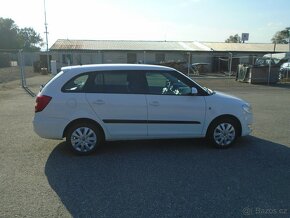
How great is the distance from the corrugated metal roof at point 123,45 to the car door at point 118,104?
3226 centimetres

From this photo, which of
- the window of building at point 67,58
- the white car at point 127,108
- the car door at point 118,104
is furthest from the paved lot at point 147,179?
→ the window of building at point 67,58

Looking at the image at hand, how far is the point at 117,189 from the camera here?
4109mm

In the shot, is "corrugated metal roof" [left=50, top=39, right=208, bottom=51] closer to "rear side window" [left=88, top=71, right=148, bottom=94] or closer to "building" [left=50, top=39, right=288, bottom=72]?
"building" [left=50, top=39, right=288, bottom=72]

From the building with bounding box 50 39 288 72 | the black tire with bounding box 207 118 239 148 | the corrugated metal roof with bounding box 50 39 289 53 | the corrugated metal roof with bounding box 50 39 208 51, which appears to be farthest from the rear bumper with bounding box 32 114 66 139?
the corrugated metal roof with bounding box 50 39 208 51

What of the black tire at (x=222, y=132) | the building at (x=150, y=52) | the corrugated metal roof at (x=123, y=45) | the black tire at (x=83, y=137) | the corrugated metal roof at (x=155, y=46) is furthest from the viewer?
the corrugated metal roof at (x=155, y=46)

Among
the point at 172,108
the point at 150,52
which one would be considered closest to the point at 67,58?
the point at 150,52

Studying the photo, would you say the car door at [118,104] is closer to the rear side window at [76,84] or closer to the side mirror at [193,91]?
the rear side window at [76,84]

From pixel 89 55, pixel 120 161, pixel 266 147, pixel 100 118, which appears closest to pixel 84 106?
pixel 100 118

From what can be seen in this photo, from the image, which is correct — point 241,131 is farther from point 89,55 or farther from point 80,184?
point 89,55

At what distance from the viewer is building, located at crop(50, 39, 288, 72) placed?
1369 inches

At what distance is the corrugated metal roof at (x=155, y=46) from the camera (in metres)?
37.5

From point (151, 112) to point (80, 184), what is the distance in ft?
6.27

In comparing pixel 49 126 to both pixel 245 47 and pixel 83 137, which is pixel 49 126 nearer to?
pixel 83 137

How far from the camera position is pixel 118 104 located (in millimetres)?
5383
